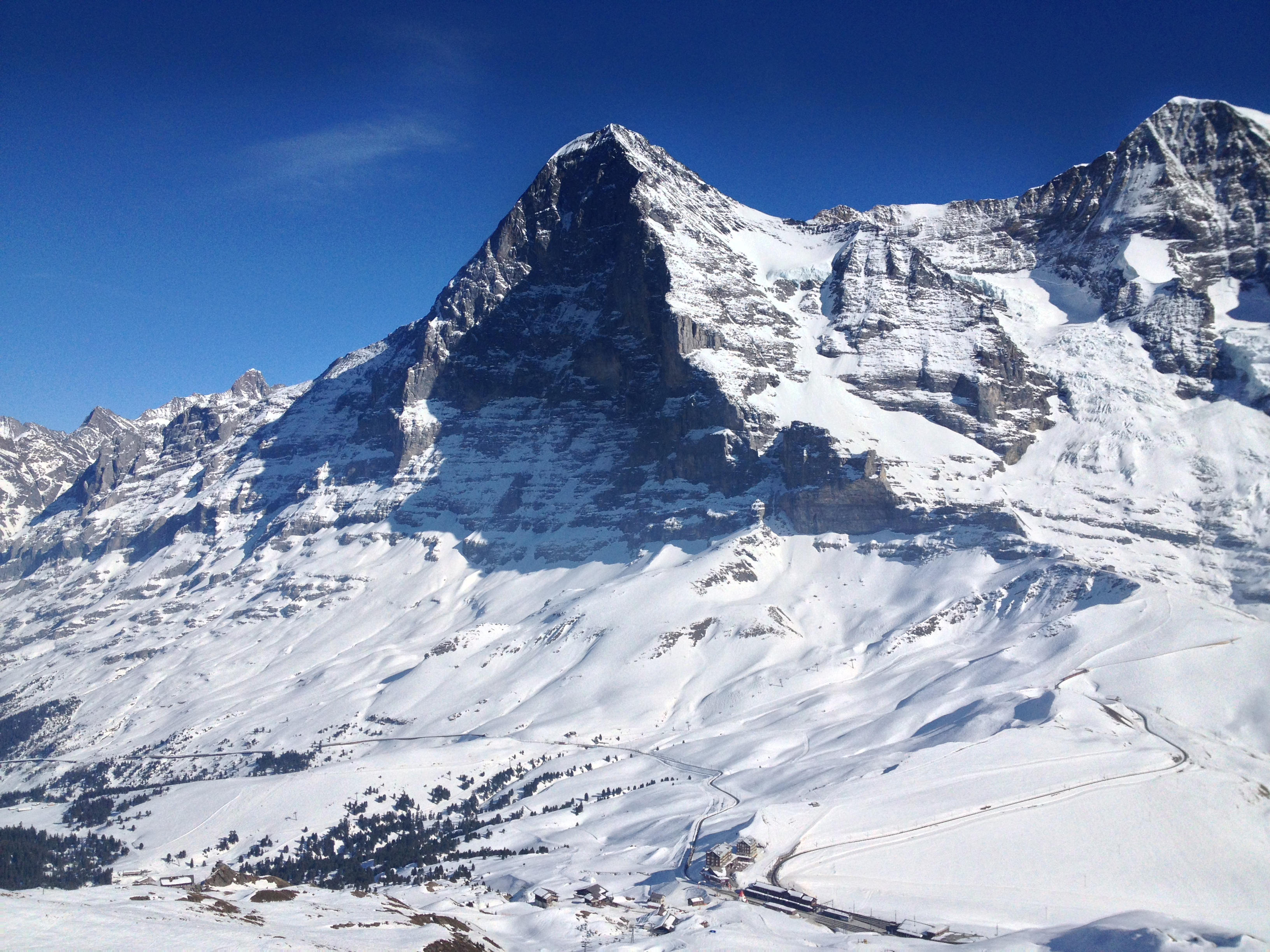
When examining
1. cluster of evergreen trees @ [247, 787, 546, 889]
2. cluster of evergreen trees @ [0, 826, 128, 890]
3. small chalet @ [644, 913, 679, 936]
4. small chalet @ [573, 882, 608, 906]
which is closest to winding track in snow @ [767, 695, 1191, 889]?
small chalet @ [644, 913, 679, 936]

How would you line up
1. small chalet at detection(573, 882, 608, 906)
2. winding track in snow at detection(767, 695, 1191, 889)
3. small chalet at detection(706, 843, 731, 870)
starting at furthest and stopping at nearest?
winding track in snow at detection(767, 695, 1191, 889) → small chalet at detection(706, 843, 731, 870) → small chalet at detection(573, 882, 608, 906)

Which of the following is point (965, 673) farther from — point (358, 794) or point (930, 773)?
point (358, 794)

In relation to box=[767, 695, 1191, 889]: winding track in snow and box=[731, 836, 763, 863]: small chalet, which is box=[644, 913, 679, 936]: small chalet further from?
box=[731, 836, 763, 863]: small chalet

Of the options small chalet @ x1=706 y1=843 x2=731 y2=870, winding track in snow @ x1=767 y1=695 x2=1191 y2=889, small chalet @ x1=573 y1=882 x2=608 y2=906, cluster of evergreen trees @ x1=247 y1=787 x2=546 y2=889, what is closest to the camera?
small chalet @ x1=573 y1=882 x2=608 y2=906

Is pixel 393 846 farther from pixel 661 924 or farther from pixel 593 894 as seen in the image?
pixel 661 924

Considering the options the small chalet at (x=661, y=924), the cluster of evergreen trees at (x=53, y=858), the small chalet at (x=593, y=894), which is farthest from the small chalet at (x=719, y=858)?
the cluster of evergreen trees at (x=53, y=858)

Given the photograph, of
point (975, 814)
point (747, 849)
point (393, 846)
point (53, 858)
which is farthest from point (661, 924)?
point (53, 858)

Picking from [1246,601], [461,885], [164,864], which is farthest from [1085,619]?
[164,864]

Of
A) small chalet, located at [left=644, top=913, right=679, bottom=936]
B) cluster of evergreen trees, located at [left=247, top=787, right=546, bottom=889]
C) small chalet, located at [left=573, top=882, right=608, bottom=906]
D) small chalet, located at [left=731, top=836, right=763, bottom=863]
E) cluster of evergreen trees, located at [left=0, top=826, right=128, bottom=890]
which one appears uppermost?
small chalet, located at [left=731, top=836, right=763, bottom=863]
